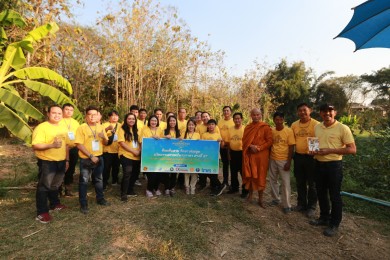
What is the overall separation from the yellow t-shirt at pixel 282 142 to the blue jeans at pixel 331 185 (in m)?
0.59

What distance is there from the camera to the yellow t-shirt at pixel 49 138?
3820mm

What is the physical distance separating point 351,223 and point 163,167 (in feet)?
11.0

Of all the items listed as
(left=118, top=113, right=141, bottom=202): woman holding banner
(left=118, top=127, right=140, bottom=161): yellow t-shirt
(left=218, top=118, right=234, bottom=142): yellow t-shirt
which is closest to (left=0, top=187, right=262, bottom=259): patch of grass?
(left=118, top=113, right=141, bottom=202): woman holding banner

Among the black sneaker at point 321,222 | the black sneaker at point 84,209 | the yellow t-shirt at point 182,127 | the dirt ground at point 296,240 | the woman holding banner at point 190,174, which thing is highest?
the yellow t-shirt at point 182,127

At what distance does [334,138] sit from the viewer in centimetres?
388

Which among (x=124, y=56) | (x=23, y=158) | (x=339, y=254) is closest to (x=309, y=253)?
(x=339, y=254)

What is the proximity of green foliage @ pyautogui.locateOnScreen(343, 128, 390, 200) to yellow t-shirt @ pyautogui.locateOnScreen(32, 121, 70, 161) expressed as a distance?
5904 millimetres

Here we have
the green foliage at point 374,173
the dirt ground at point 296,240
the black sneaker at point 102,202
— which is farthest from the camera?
the green foliage at point 374,173

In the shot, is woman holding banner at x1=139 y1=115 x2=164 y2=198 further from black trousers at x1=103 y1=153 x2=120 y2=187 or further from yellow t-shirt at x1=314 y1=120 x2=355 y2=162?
yellow t-shirt at x1=314 y1=120 x2=355 y2=162

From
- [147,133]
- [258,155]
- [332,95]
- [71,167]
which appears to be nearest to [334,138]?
[258,155]

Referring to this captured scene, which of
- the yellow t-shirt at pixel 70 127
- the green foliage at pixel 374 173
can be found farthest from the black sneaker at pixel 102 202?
the green foliage at pixel 374 173

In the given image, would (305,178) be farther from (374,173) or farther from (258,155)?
(374,173)

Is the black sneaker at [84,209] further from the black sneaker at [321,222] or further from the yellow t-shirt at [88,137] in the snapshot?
the black sneaker at [321,222]

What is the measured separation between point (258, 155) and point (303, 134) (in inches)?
32.9
